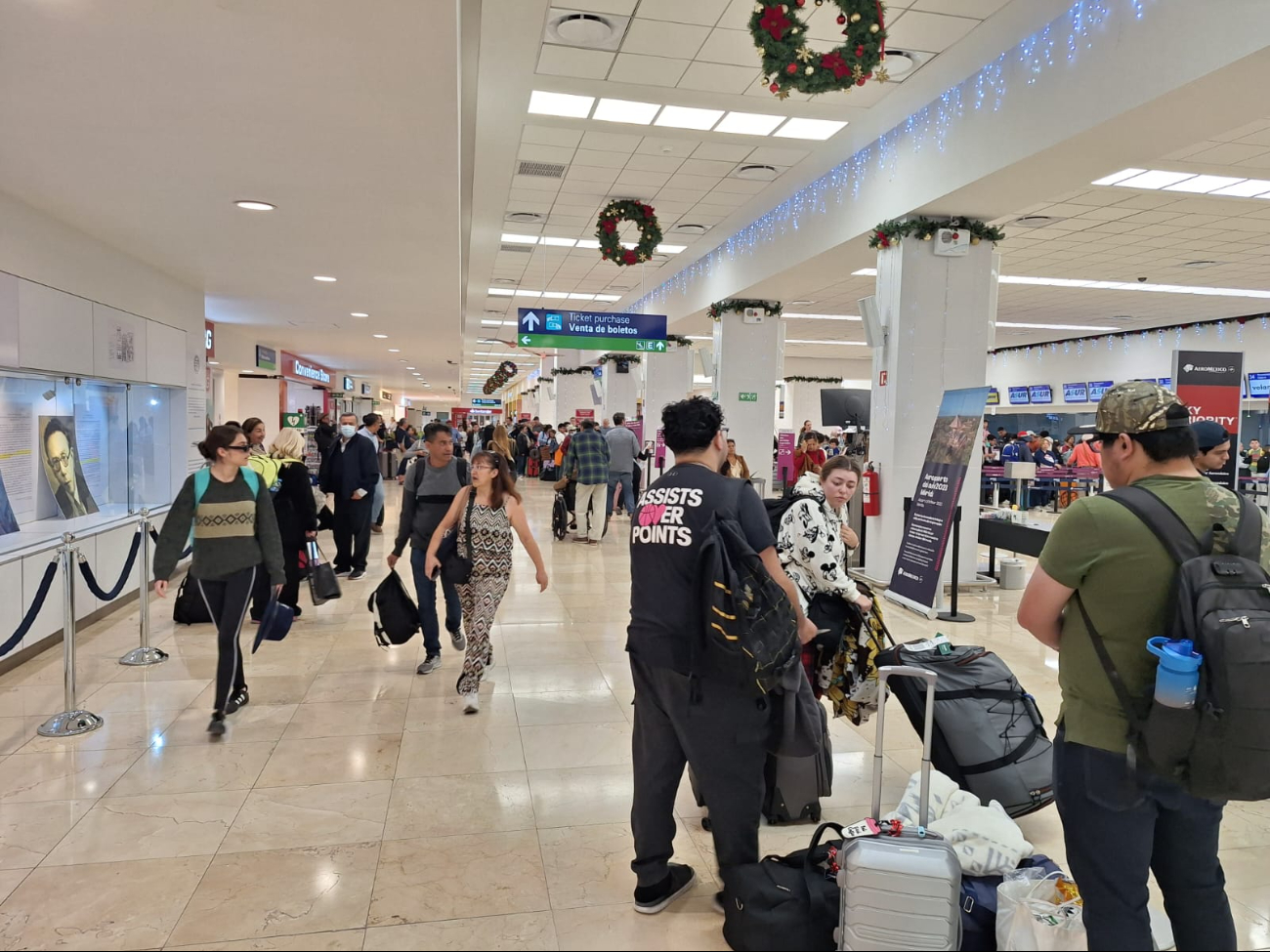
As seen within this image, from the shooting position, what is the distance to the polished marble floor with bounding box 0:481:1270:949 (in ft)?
8.46

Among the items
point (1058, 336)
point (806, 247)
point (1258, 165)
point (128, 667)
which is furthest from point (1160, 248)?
point (128, 667)

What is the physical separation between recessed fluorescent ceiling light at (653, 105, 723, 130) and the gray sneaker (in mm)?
4877

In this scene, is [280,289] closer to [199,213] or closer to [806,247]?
[199,213]

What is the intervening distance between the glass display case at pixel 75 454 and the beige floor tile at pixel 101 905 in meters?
3.14

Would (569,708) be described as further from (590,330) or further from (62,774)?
(590,330)

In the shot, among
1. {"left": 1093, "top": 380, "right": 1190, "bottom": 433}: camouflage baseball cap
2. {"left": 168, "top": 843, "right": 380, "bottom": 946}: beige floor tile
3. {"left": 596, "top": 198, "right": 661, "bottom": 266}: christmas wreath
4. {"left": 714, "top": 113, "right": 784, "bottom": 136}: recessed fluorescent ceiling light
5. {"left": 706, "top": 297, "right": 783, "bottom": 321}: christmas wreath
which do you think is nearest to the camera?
{"left": 1093, "top": 380, "right": 1190, "bottom": 433}: camouflage baseball cap

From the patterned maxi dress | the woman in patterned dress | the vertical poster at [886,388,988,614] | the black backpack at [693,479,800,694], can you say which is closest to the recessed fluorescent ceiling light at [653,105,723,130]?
the vertical poster at [886,388,988,614]

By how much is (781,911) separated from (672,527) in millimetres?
1168

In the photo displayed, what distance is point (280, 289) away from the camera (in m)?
9.84

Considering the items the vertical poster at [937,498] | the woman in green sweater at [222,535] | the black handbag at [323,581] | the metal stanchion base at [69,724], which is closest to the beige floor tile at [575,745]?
the woman in green sweater at [222,535]

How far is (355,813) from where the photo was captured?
3305 millimetres

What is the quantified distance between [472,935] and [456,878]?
0.34 metres

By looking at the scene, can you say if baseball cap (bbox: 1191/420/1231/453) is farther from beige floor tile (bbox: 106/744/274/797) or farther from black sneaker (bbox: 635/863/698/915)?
beige floor tile (bbox: 106/744/274/797)

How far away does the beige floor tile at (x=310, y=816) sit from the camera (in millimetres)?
3086
